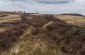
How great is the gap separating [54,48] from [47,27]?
9245 millimetres

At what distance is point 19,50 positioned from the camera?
42094 millimetres

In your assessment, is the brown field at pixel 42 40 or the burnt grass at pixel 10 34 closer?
the brown field at pixel 42 40

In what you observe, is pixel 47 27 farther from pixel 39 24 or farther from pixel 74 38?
pixel 74 38

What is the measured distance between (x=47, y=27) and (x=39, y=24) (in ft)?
16.5

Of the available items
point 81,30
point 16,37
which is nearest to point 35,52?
point 16,37

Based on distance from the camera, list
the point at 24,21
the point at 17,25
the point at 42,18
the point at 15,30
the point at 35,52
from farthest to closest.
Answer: the point at 42,18, the point at 24,21, the point at 17,25, the point at 15,30, the point at 35,52

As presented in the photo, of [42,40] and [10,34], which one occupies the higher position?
[10,34]

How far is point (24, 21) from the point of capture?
191 feet

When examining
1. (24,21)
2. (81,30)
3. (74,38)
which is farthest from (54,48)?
(24,21)

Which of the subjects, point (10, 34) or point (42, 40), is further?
point (10, 34)

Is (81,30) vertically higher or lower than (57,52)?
higher

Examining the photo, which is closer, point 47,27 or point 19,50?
point 19,50

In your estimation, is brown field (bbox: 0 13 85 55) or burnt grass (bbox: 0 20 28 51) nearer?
brown field (bbox: 0 13 85 55)

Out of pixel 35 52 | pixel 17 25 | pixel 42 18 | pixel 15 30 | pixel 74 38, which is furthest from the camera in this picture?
pixel 42 18
